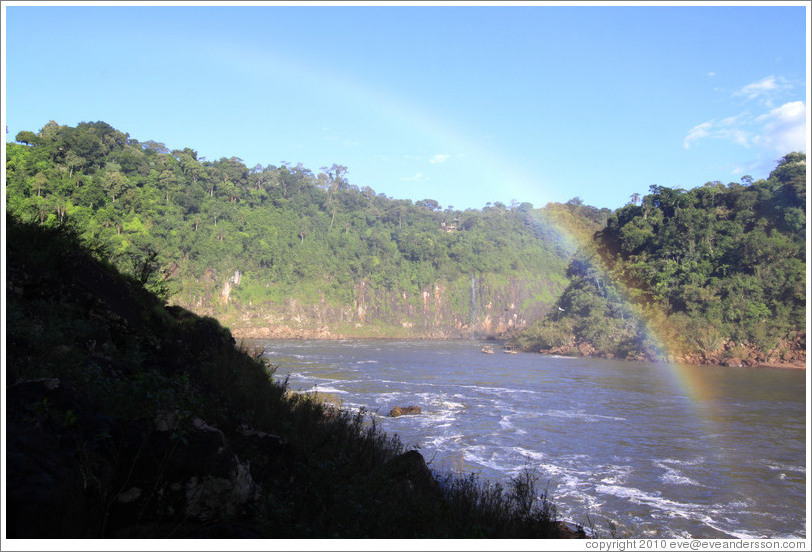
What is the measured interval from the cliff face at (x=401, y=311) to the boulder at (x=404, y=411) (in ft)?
214

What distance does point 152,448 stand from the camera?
404 centimetres

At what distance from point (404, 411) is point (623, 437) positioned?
837 cm

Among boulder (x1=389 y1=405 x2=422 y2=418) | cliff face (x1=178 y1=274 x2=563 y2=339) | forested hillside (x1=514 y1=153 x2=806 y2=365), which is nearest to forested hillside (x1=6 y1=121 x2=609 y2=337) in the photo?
cliff face (x1=178 y1=274 x2=563 y2=339)

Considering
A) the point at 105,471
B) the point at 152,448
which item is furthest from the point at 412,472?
the point at 105,471

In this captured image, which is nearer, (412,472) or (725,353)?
(412,472)

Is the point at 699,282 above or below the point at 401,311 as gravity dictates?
above

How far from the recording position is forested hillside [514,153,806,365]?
168ft

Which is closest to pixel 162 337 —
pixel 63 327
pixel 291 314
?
pixel 63 327

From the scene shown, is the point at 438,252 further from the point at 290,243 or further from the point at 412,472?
the point at 412,472

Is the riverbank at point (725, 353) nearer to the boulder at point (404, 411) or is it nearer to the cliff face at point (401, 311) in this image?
the cliff face at point (401, 311)

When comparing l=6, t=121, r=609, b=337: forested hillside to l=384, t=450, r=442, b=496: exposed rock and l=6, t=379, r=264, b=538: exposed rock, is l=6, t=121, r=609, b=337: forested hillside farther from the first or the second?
l=6, t=379, r=264, b=538: exposed rock

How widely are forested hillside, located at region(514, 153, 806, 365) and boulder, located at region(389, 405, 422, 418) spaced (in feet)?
123

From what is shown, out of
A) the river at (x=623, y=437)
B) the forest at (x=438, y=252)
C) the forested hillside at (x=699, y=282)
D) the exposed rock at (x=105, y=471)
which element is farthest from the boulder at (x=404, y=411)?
the forested hillside at (x=699, y=282)

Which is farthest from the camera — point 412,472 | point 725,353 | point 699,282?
point 699,282
